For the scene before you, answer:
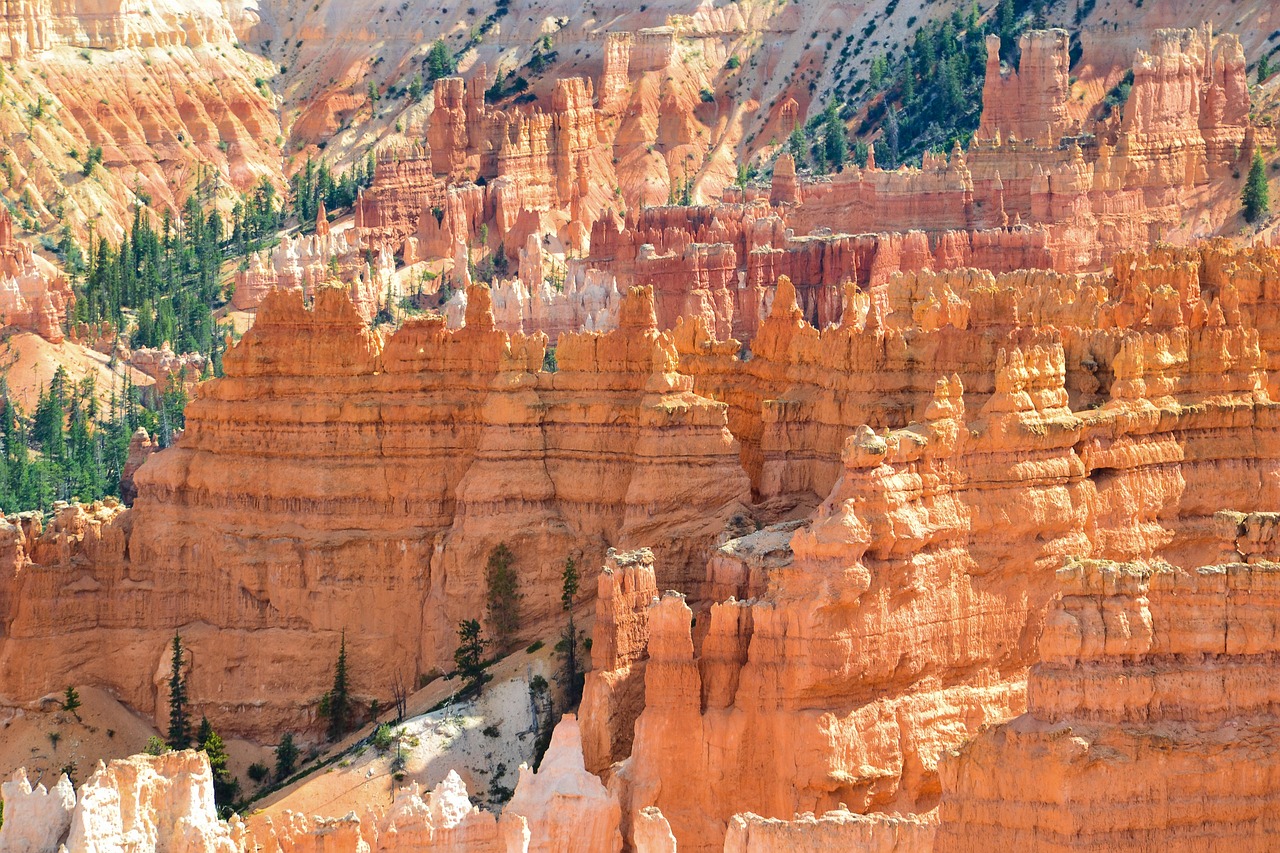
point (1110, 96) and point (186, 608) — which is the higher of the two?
point (1110, 96)

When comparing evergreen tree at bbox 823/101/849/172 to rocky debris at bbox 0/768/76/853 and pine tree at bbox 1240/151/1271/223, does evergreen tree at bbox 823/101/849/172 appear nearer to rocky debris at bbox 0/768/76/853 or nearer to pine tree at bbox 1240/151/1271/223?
pine tree at bbox 1240/151/1271/223

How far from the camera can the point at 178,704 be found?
72812 millimetres

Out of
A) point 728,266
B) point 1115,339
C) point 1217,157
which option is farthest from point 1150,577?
point 1217,157

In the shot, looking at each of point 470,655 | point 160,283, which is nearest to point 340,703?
point 470,655

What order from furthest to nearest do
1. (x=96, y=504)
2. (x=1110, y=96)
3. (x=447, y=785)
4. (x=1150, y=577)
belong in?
(x=1110, y=96), (x=96, y=504), (x=447, y=785), (x=1150, y=577)

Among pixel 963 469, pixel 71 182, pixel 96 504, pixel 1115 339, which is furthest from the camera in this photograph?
pixel 71 182

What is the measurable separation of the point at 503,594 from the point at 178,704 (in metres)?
8.03

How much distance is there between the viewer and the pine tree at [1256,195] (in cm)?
12181

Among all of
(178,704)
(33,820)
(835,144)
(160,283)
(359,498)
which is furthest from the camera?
(835,144)

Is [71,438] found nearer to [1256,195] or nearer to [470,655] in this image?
[1256,195]

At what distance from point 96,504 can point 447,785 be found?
28213 millimetres

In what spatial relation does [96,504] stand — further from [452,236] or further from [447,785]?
[452,236]

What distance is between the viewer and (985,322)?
224ft

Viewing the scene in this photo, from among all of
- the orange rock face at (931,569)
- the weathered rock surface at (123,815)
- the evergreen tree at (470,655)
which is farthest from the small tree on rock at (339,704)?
the weathered rock surface at (123,815)
